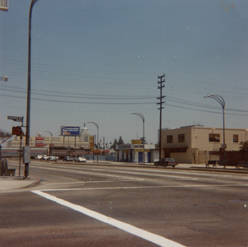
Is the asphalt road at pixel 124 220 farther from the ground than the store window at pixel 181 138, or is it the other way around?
the store window at pixel 181 138

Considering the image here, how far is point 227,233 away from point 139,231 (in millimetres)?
1694

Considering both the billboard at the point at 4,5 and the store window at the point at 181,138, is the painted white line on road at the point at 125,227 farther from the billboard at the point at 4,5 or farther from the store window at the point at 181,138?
the store window at the point at 181,138

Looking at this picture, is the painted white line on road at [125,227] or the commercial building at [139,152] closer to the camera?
the painted white line on road at [125,227]

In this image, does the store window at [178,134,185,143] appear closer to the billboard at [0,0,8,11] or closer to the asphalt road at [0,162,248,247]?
the billboard at [0,0,8,11]

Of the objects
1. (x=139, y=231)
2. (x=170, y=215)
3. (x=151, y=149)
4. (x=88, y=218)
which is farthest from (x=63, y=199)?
(x=151, y=149)

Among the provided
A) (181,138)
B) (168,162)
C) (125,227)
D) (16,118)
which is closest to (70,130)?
(181,138)

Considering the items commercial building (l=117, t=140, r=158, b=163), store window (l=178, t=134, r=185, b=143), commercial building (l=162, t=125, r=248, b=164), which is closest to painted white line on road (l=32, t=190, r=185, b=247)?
commercial building (l=162, t=125, r=248, b=164)

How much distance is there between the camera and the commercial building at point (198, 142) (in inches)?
2601

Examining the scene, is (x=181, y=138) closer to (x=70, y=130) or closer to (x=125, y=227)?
(x=70, y=130)

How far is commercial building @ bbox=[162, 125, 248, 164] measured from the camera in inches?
2601

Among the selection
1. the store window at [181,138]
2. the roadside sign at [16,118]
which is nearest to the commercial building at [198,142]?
the store window at [181,138]

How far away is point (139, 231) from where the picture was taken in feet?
22.8

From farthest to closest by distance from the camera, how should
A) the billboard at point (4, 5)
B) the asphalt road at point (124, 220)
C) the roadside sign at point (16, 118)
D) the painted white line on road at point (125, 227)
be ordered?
the roadside sign at point (16, 118) → the billboard at point (4, 5) → the asphalt road at point (124, 220) → the painted white line on road at point (125, 227)

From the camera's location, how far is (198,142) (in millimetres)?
66812
